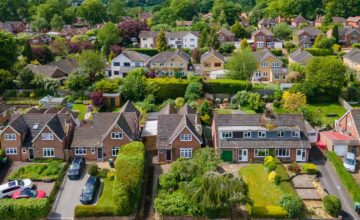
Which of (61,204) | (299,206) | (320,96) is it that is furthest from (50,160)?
(320,96)

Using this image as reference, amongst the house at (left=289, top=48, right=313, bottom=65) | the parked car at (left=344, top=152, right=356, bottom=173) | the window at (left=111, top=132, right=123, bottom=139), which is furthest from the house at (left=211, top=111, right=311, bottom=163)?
the house at (left=289, top=48, right=313, bottom=65)

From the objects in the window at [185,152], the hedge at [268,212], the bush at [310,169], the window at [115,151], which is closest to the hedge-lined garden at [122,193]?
the window at [115,151]

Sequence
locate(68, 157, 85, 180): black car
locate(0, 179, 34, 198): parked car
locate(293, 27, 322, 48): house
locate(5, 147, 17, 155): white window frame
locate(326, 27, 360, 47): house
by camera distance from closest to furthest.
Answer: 1. locate(0, 179, 34, 198): parked car
2. locate(68, 157, 85, 180): black car
3. locate(5, 147, 17, 155): white window frame
4. locate(293, 27, 322, 48): house
5. locate(326, 27, 360, 47): house

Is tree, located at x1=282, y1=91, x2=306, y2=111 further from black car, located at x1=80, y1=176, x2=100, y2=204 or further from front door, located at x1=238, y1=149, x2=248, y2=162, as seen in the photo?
black car, located at x1=80, y1=176, x2=100, y2=204

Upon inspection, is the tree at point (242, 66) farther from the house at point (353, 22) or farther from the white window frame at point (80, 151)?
the house at point (353, 22)

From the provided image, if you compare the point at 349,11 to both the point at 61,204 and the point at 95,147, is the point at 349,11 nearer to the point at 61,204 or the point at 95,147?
the point at 95,147

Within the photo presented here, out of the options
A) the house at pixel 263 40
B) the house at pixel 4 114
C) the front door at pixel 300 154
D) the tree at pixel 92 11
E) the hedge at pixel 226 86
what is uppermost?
the tree at pixel 92 11

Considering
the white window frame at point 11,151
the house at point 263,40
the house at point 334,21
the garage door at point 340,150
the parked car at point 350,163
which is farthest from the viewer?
the house at point 334,21
